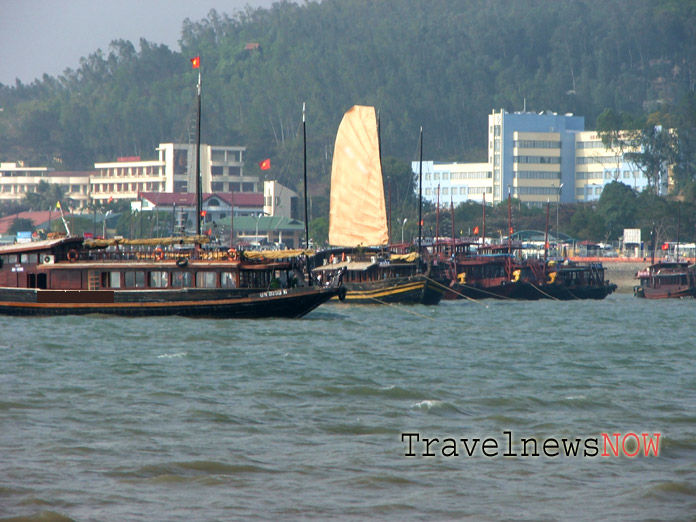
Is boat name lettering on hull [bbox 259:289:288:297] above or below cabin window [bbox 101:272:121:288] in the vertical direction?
below

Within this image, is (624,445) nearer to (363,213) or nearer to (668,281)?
(363,213)

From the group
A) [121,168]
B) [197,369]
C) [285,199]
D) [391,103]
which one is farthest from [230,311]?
[391,103]

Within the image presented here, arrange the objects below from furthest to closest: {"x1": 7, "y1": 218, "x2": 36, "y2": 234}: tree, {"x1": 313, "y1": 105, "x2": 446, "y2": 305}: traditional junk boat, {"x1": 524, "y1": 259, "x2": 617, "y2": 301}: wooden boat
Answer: {"x1": 7, "y1": 218, "x2": 36, "y2": 234}: tree
{"x1": 524, "y1": 259, "x2": 617, "y2": 301}: wooden boat
{"x1": 313, "y1": 105, "x2": 446, "y2": 305}: traditional junk boat

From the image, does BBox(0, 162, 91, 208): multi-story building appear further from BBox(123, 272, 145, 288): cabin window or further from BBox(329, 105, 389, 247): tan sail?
BBox(123, 272, 145, 288): cabin window

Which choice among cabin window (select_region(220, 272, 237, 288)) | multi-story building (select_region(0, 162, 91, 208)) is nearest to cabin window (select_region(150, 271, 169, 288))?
cabin window (select_region(220, 272, 237, 288))

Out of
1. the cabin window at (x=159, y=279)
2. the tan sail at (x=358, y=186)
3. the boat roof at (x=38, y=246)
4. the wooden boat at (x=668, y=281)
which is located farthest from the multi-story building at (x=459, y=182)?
the cabin window at (x=159, y=279)

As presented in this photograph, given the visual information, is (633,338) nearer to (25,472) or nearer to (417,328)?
(417,328)

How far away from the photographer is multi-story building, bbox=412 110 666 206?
479ft

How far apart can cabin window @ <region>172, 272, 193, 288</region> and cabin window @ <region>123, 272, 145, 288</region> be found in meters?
1.05

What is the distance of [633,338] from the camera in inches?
1517

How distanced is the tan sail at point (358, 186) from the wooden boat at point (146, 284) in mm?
18871

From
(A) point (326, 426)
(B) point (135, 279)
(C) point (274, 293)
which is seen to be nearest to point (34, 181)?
(B) point (135, 279)

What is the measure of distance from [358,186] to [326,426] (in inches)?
1649

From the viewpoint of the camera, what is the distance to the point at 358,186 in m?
59.9
